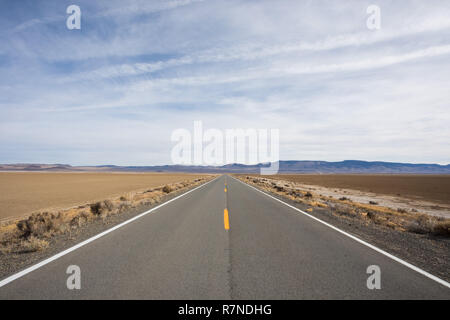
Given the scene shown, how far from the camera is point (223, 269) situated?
4.57 m

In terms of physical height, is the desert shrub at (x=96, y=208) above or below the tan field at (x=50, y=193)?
above

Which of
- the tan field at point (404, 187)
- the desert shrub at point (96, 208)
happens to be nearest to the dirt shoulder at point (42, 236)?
the desert shrub at point (96, 208)

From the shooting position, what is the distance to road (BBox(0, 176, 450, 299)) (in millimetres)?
3686

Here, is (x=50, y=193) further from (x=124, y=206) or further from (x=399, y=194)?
(x=399, y=194)

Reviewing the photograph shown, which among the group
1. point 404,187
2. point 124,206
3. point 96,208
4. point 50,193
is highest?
point 96,208

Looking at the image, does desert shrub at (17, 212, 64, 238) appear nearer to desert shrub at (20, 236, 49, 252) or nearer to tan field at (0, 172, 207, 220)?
desert shrub at (20, 236, 49, 252)

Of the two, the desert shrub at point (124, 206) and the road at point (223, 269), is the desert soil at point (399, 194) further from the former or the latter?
the desert shrub at point (124, 206)

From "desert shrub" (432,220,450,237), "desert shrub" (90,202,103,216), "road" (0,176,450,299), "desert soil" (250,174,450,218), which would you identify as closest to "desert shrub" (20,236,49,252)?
"road" (0,176,450,299)

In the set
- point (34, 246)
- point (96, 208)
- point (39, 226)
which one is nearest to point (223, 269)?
point (34, 246)

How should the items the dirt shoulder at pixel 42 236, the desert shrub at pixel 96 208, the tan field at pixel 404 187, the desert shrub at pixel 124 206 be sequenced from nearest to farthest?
the dirt shoulder at pixel 42 236
the desert shrub at pixel 96 208
the desert shrub at pixel 124 206
the tan field at pixel 404 187

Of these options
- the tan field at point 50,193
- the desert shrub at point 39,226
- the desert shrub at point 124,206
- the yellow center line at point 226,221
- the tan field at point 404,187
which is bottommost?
the tan field at point 404,187

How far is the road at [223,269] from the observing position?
3.69m

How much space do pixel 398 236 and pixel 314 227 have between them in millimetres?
2285
